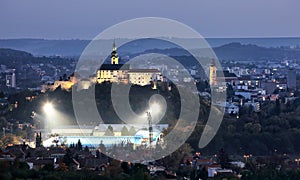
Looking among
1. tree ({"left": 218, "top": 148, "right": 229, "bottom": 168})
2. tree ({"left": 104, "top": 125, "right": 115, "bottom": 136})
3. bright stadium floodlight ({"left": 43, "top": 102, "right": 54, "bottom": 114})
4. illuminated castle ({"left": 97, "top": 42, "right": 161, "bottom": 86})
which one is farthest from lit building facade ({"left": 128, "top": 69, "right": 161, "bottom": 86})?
tree ({"left": 218, "top": 148, "right": 229, "bottom": 168})

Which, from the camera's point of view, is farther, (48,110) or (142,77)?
(142,77)

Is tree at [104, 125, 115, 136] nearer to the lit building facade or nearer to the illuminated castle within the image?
the illuminated castle

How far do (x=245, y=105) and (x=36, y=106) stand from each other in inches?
315

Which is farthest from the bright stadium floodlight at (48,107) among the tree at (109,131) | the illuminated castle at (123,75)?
the illuminated castle at (123,75)

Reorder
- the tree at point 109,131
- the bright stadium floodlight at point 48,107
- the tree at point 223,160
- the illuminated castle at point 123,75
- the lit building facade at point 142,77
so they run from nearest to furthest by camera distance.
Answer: the tree at point 223,160, the tree at point 109,131, the bright stadium floodlight at point 48,107, the illuminated castle at point 123,75, the lit building facade at point 142,77

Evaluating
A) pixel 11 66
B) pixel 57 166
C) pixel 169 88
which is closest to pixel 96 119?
pixel 169 88

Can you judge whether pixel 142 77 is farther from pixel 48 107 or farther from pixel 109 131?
pixel 109 131

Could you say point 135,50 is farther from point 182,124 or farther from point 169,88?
point 182,124

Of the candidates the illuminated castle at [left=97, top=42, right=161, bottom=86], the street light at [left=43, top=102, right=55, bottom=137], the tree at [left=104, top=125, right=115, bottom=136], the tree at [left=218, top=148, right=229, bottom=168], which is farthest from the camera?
→ the illuminated castle at [left=97, top=42, right=161, bottom=86]

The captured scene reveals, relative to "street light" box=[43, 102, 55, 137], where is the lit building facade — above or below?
above

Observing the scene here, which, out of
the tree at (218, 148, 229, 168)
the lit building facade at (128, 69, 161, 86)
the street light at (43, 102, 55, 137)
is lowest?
the tree at (218, 148, 229, 168)

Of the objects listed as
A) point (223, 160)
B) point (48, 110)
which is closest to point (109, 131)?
point (48, 110)

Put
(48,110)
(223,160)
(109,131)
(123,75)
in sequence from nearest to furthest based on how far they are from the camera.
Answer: (223,160) < (109,131) < (48,110) < (123,75)

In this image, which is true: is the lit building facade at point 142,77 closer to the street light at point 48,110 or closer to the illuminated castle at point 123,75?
the illuminated castle at point 123,75
